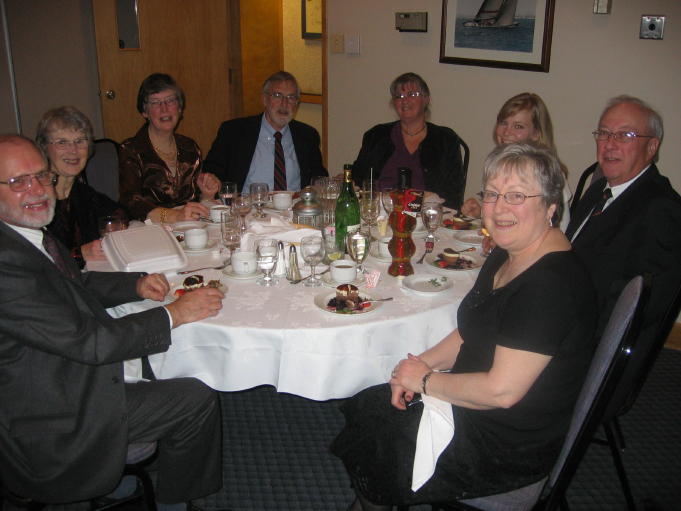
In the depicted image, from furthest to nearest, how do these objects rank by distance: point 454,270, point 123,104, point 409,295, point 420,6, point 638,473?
point 123,104, point 420,6, point 638,473, point 454,270, point 409,295

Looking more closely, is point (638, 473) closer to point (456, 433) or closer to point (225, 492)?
point (456, 433)

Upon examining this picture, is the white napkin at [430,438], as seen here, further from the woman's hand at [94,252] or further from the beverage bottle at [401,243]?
the woman's hand at [94,252]

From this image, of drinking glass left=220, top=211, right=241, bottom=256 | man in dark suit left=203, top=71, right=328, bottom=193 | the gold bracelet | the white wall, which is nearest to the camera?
the gold bracelet

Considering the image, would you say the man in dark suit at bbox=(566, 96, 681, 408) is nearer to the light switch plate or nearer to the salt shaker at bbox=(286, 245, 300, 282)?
the salt shaker at bbox=(286, 245, 300, 282)

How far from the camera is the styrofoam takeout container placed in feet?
6.81

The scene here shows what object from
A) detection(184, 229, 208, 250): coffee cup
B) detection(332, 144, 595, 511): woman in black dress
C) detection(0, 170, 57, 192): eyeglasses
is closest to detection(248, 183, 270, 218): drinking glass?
detection(184, 229, 208, 250): coffee cup

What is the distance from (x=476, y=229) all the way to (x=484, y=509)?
140 cm

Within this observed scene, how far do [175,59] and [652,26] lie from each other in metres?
4.03

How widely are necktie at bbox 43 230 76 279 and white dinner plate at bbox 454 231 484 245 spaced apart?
1.53 meters

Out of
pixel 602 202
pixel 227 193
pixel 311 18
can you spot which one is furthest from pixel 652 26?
pixel 311 18

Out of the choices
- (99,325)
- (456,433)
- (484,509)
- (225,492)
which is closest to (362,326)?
(456,433)

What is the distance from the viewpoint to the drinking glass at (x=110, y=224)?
2287 mm

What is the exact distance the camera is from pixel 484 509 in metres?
1.54

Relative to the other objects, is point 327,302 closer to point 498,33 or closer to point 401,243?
point 401,243
